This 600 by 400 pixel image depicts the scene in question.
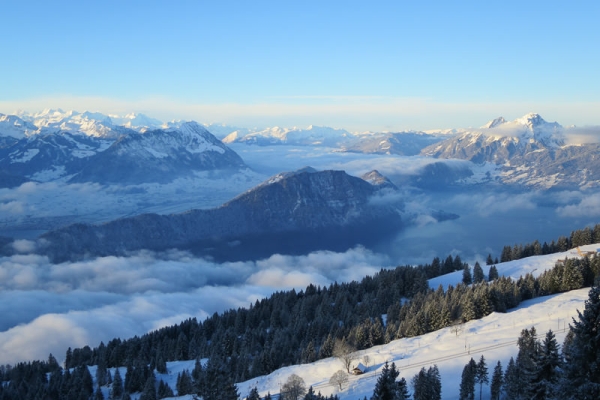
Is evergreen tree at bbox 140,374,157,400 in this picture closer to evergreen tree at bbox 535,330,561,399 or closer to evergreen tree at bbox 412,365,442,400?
evergreen tree at bbox 412,365,442,400

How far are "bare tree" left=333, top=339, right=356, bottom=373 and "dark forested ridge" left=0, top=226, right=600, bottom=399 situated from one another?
0.25m

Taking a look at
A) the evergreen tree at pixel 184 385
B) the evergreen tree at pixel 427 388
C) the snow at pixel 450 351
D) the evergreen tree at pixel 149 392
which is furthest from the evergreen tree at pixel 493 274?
the evergreen tree at pixel 149 392

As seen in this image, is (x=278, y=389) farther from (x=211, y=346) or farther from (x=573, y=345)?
(x=573, y=345)

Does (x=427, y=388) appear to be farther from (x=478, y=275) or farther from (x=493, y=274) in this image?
(x=478, y=275)

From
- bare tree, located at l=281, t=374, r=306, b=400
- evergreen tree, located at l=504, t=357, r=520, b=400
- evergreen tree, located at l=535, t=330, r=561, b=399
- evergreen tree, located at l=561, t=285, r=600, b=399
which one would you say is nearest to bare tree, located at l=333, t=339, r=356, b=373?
bare tree, located at l=281, t=374, r=306, b=400

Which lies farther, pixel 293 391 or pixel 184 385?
pixel 184 385

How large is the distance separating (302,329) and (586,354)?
3420 inches

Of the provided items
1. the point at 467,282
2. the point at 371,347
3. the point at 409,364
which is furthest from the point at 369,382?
the point at 467,282

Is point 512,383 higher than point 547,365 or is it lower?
lower

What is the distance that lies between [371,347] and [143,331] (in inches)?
5272

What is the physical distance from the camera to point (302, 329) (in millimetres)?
105438

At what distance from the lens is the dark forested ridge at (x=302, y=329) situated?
88938mm

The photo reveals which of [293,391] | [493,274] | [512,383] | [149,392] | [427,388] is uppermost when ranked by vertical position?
[512,383]

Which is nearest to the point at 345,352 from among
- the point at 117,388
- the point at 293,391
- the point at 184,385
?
the point at 293,391
